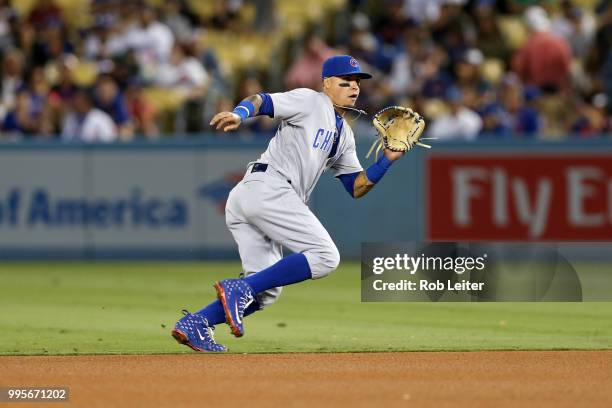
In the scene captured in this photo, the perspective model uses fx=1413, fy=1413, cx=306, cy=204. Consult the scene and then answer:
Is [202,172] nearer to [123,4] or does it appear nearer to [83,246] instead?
[83,246]

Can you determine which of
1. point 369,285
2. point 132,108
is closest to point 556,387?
→ point 369,285

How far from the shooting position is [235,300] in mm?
8883

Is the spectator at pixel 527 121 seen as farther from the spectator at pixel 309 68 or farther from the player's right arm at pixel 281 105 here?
the player's right arm at pixel 281 105

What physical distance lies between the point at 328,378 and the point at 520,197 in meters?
10.1

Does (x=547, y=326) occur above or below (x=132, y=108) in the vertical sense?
below

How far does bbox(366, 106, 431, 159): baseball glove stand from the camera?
936cm

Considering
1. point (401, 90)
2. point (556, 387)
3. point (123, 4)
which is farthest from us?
point (123, 4)

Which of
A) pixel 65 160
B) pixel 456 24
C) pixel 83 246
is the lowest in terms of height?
pixel 83 246

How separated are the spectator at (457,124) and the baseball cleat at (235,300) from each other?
940 cm

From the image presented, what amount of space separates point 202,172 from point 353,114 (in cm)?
207

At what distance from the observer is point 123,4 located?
2119 cm

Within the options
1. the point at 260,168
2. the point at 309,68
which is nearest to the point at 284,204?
the point at 260,168

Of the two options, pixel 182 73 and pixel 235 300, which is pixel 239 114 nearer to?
pixel 235 300

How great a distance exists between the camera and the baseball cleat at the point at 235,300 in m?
8.84
